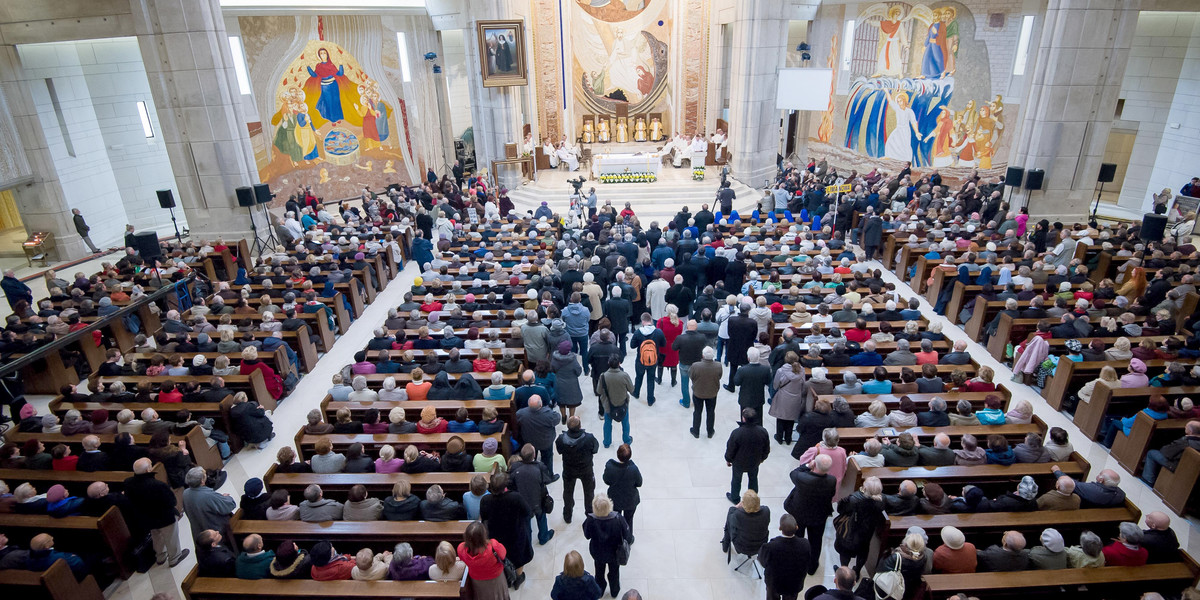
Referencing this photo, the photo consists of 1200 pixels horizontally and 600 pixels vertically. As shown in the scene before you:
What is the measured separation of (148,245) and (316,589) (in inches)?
395

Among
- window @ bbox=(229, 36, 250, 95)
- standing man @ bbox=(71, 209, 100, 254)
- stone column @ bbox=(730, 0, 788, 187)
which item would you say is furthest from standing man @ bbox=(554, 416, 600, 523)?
window @ bbox=(229, 36, 250, 95)

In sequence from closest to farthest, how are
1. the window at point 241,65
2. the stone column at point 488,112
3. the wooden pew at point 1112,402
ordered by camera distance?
the wooden pew at point 1112,402, the window at point 241,65, the stone column at point 488,112

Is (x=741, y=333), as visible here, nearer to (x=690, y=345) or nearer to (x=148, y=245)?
(x=690, y=345)

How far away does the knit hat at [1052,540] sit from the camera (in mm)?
4941

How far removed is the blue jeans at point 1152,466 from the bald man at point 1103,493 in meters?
1.85

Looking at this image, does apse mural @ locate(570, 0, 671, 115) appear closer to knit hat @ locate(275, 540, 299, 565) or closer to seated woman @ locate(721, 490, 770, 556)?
seated woman @ locate(721, 490, 770, 556)

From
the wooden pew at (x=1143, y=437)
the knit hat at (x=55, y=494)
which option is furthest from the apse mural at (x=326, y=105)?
the wooden pew at (x=1143, y=437)

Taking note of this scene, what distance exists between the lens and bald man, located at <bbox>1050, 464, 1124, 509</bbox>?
18.1 ft

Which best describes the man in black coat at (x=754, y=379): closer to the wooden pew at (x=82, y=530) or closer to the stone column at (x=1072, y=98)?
the wooden pew at (x=82, y=530)

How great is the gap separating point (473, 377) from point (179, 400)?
11.8 feet

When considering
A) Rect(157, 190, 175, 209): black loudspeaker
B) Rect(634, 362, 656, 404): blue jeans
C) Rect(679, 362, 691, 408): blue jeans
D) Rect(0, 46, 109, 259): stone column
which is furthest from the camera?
Rect(0, 46, 109, 259): stone column

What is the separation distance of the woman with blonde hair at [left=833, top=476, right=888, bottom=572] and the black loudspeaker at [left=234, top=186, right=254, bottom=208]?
1397 centimetres

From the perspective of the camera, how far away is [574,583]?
4.68 meters

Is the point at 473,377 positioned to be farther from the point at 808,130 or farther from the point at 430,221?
the point at 808,130
